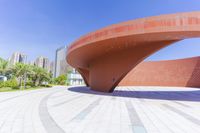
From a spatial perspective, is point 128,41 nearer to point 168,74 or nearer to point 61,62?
point 168,74

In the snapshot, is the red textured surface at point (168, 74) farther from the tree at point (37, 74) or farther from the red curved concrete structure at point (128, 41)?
the red curved concrete structure at point (128, 41)

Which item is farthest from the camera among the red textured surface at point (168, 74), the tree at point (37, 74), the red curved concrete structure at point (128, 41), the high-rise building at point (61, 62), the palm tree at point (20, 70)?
the high-rise building at point (61, 62)

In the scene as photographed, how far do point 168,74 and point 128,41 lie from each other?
2505 centimetres

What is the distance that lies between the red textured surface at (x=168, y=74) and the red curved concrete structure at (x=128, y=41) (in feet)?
64.2

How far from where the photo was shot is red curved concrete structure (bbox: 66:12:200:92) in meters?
8.11

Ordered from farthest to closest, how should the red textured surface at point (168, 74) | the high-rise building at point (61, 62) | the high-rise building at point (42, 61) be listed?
the high-rise building at point (42, 61)
the high-rise building at point (61, 62)
the red textured surface at point (168, 74)

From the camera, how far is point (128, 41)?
10.5 meters

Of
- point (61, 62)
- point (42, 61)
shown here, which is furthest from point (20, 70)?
point (42, 61)

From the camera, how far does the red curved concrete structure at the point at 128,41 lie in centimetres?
811

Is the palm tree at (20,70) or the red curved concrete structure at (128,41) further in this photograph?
the palm tree at (20,70)

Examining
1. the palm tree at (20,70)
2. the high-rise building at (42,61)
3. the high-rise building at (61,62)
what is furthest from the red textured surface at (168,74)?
the high-rise building at (42,61)

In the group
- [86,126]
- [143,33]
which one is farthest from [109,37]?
[86,126]

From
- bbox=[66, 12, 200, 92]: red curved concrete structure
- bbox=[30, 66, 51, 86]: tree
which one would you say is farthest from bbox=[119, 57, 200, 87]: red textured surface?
bbox=[66, 12, 200, 92]: red curved concrete structure

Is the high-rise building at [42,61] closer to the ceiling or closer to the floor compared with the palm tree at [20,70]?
closer to the ceiling
